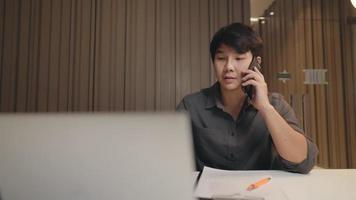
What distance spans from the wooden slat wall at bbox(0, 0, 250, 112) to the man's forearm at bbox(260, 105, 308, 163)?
4.78 feet

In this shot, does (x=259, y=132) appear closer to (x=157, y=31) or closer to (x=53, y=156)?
(x=53, y=156)

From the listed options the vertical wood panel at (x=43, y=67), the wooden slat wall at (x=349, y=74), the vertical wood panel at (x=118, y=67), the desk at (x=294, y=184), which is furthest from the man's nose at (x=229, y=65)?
the wooden slat wall at (x=349, y=74)

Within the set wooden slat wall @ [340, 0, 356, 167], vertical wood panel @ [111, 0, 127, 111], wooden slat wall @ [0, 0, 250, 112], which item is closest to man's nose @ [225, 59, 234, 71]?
wooden slat wall @ [0, 0, 250, 112]

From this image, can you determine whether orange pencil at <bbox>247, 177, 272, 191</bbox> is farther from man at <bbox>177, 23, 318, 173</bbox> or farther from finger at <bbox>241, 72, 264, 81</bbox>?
finger at <bbox>241, 72, 264, 81</bbox>

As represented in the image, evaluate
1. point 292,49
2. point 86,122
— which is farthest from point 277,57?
point 86,122

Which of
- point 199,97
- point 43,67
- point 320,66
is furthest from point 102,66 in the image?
point 320,66

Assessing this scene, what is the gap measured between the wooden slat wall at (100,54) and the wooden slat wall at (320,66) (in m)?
0.84

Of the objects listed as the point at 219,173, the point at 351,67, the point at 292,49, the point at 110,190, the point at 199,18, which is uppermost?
the point at 199,18

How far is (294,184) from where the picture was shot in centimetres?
83

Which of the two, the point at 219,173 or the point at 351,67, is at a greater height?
the point at 351,67

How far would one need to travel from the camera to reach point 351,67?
2.81 metres

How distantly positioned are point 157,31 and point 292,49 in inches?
53.9

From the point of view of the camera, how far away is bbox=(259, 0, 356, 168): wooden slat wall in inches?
A: 109

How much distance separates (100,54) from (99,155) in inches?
84.3
